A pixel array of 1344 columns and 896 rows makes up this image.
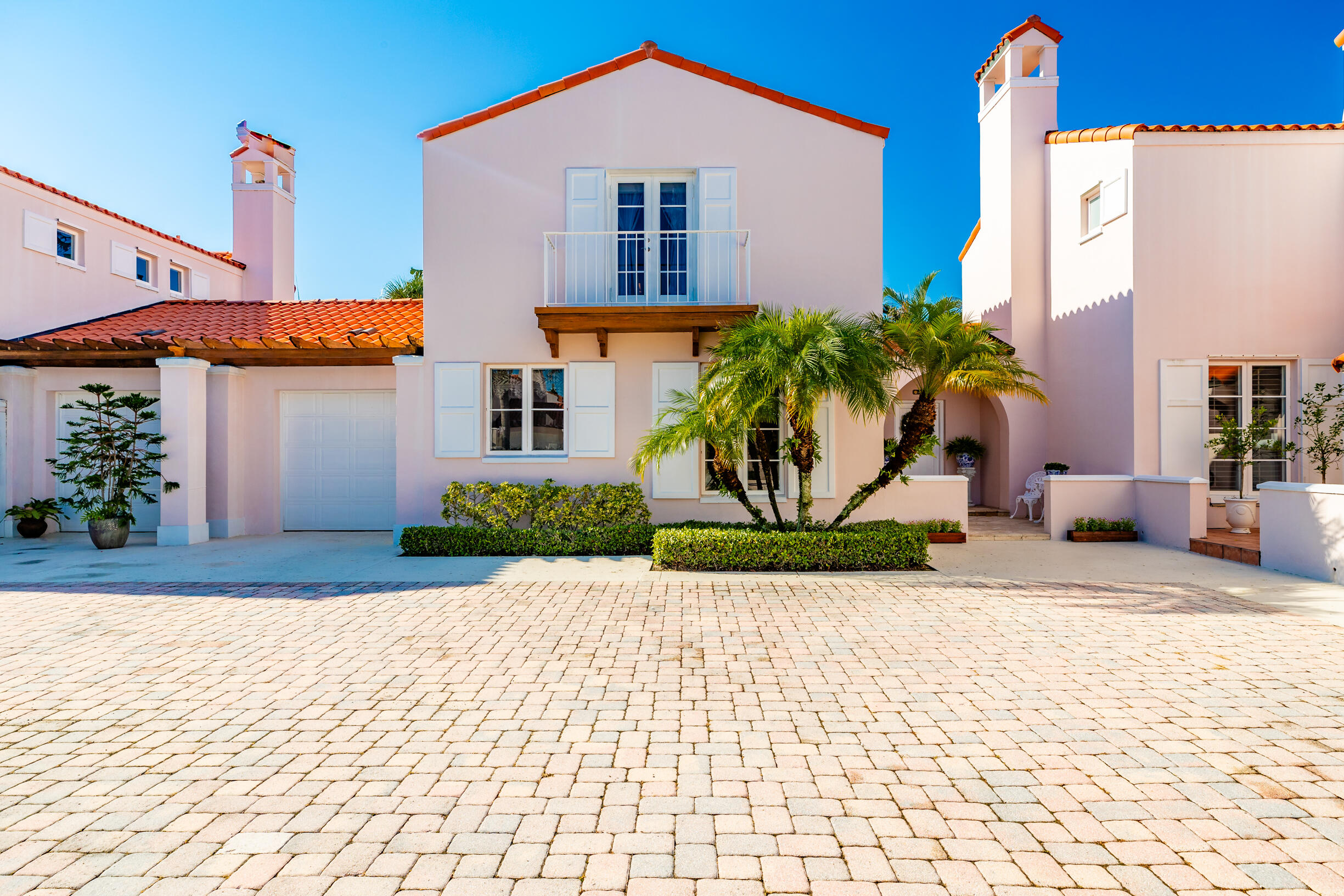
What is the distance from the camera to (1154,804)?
9.70 feet

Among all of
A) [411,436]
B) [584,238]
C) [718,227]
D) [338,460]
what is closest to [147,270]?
[338,460]

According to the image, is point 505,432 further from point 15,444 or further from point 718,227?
point 15,444

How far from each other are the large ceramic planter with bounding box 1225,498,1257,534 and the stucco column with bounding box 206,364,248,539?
619 inches

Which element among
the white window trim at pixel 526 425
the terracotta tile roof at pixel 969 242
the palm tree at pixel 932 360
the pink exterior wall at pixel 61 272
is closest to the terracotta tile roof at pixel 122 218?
the pink exterior wall at pixel 61 272

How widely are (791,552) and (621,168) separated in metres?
6.21

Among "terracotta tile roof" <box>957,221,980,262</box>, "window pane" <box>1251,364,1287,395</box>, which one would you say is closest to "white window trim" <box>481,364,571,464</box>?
"terracotta tile roof" <box>957,221,980,262</box>

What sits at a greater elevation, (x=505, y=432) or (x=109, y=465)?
(x=505, y=432)

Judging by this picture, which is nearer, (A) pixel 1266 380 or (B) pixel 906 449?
(B) pixel 906 449

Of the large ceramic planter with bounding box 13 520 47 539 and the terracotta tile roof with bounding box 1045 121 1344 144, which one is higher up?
the terracotta tile roof with bounding box 1045 121 1344 144

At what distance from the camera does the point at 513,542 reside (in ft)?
31.3

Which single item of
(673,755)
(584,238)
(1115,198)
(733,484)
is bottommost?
(673,755)

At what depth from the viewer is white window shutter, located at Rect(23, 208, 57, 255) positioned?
12.1 m

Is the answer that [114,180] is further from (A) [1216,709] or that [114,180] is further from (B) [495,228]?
(A) [1216,709]

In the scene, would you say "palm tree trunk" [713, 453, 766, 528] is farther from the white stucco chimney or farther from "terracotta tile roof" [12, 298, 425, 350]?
the white stucco chimney
